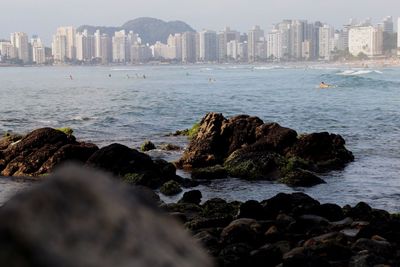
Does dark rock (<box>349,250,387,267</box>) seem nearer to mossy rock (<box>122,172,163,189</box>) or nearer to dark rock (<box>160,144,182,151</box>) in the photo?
mossy rock (<box>122,172,163,189</box>)

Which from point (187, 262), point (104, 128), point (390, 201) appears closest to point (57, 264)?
point (187, 262)

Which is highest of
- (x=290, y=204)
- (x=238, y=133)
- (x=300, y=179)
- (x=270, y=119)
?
(x=238, y=133)

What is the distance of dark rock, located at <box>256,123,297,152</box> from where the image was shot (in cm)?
2308

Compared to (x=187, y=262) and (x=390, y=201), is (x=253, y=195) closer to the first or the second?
(x=390, y=201)

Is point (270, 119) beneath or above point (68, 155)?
beneath

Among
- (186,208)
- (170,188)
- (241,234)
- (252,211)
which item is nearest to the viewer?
(241,234)

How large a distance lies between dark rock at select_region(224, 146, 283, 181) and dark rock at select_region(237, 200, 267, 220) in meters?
7.10

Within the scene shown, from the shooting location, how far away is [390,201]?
54.4 feet

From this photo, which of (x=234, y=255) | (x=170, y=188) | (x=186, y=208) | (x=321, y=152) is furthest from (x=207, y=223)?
(x=321, y=152)

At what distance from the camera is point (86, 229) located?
1589 mm

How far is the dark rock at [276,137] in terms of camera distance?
23078 mm

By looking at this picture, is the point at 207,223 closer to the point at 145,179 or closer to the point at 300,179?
the point at 145,179

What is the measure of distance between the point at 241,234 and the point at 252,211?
7.28 feet

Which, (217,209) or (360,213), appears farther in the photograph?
(217,209)
